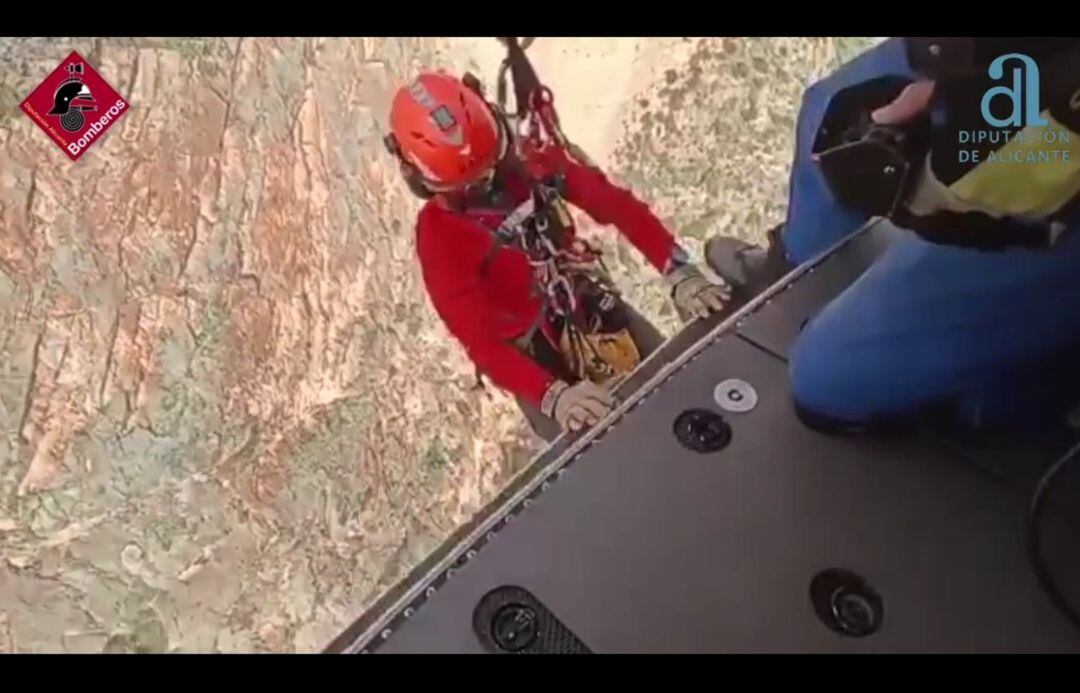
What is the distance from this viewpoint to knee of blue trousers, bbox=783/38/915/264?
1.01 metres

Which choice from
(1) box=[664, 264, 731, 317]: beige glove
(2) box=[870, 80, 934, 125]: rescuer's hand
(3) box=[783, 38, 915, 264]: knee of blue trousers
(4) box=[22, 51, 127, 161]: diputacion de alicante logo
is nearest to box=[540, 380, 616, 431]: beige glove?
(1) box=[664, 264, 731, 317]: beige glove

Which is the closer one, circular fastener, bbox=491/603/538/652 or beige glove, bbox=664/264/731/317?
circular fastener, bbox=491/603/538/652

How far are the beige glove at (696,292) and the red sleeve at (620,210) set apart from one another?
18mm

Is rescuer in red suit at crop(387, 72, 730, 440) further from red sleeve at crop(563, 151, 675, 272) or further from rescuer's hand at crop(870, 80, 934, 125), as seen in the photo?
rescuer's hand at crop(870, 80, 934, 125)

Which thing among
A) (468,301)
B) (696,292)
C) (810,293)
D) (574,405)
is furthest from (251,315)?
(810,293)

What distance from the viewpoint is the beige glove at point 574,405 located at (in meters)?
1.01

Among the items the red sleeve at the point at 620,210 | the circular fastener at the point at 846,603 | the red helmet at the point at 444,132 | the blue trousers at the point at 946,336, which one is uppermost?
the red helmet at the point at 444,132

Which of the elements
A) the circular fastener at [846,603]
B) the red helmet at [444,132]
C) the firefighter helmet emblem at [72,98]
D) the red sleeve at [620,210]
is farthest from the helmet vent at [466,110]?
the circular fastener at [846,603]

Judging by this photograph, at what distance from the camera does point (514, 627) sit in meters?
0.93

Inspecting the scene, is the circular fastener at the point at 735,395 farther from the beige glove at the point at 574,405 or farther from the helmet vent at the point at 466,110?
the helmet vent at the point at 466,110

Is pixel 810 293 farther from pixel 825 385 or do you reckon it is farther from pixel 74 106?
pixel 74 106

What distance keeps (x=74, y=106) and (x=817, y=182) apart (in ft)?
2.23
